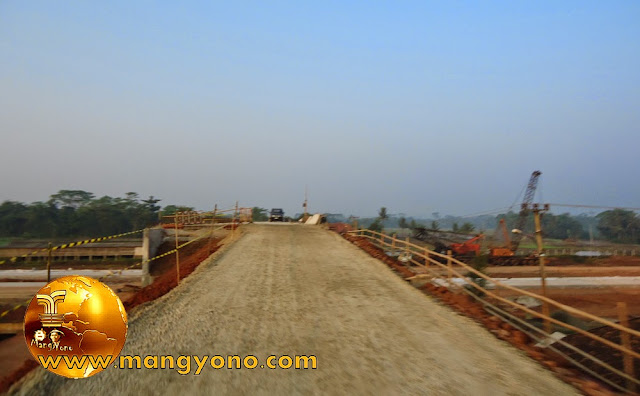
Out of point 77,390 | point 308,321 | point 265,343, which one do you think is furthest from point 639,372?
point 77,390

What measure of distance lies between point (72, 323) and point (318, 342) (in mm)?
4009

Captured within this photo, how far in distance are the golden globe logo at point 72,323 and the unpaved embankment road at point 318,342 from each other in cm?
84

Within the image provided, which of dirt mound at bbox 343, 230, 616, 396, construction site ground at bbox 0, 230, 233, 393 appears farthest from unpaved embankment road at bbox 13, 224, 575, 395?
construction site ground at bbox 0, 230, 233, 393

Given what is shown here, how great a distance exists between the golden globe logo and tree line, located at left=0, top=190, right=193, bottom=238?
202 ft

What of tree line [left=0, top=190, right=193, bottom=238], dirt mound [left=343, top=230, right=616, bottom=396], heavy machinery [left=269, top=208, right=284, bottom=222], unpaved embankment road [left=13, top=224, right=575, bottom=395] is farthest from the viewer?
tree line [left=0, top=190, right=193, bottom=238]

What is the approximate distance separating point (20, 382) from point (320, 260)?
11625 millimetres

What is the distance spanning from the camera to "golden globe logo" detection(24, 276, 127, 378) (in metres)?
4.69

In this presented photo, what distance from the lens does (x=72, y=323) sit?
4.70m

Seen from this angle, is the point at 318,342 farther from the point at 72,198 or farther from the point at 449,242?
the point at 72,198

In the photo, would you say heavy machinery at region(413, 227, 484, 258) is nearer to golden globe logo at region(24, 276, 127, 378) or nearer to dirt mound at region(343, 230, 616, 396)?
dirt mound at region(343, 230, 616, 396)

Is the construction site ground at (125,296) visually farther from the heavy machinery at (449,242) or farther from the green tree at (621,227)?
the green tree at (621,227)

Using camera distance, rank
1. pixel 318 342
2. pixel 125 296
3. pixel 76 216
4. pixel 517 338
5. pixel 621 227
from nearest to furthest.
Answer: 1. pixel 318 342
2. pixel 517 338
3. pixel 125 296
4. pixel 76 216
5. pixel 621 227

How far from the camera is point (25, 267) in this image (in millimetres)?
40312

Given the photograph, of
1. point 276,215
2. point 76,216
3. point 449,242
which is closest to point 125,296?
point 276,215
